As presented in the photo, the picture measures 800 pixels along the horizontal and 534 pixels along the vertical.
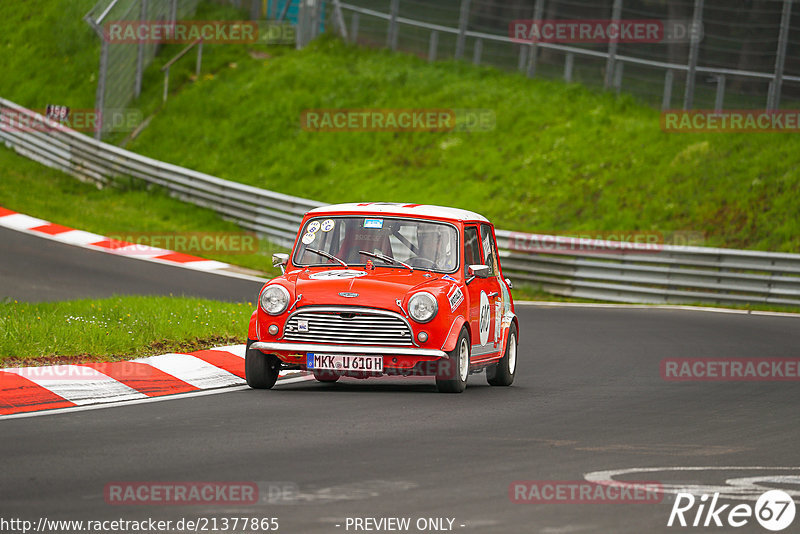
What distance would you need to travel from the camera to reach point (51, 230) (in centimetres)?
2502

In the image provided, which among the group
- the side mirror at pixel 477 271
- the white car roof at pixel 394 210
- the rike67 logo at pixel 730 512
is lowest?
the rike67 logo at pixel 730 512

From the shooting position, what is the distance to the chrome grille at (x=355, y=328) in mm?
10664

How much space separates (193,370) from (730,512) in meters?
6.41

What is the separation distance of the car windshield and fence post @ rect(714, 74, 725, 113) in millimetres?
16864

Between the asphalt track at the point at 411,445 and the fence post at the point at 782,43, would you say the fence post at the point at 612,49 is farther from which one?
the asphalt track at the point at 411,445

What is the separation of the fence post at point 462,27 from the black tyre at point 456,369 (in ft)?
75.1

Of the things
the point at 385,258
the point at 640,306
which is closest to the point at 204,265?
the point at 640,306

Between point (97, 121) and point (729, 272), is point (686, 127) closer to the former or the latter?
point (729, 272)

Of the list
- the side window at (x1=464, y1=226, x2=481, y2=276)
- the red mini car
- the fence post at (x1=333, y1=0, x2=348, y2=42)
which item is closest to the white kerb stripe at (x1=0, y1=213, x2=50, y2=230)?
the fence post at (x1=333, y1=0, x2=348, y2=42)

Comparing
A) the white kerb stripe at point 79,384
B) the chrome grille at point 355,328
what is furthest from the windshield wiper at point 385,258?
the white kerb stripe at point 79,384

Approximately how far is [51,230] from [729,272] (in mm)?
13192

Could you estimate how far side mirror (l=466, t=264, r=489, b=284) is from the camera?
11485 mm

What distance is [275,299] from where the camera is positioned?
10.9 metres

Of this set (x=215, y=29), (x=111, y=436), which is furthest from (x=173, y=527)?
(x=215, y=29)
